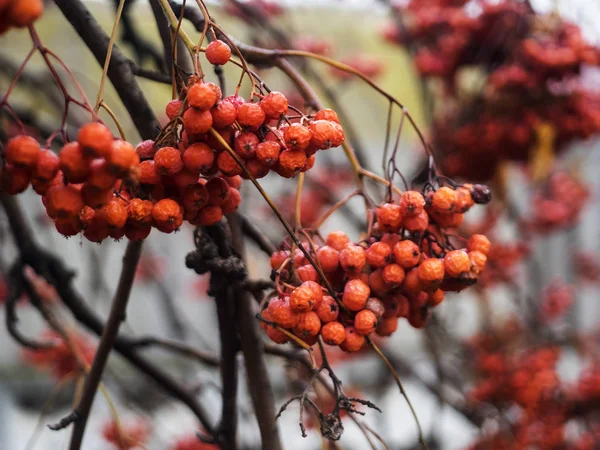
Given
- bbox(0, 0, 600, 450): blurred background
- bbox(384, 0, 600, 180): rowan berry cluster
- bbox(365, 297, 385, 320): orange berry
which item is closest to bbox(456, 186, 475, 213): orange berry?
bbox(365, 297, 385, 320): orange berry

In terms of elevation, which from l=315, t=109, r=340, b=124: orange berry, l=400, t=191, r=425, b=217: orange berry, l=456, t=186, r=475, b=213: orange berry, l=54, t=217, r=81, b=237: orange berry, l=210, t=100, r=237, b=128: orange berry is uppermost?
l=456, t=186, r=475, b=213: orange berry

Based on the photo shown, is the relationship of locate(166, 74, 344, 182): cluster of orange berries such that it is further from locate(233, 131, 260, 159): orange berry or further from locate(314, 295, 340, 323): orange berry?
locate(314, 295, 340, 323): orange berry

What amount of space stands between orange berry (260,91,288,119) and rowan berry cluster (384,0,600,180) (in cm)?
79

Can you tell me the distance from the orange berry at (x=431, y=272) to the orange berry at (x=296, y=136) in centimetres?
14

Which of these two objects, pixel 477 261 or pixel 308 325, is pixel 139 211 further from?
pixel 477 261

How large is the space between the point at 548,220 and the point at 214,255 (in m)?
1.45

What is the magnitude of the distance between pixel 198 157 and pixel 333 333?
0.17 meters

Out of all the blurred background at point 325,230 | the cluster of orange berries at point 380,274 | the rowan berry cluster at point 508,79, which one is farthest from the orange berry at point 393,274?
the rowan berry cluster at point 508,79

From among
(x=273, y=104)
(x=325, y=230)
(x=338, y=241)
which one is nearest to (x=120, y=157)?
(x=273, y=104)

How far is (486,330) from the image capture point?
1.61 metres

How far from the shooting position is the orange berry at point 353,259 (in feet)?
1.52

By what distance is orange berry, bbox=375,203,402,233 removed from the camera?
0.48m

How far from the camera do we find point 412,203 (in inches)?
18.4

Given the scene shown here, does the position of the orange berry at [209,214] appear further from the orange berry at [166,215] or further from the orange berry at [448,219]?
the orange berry at [448,219]
